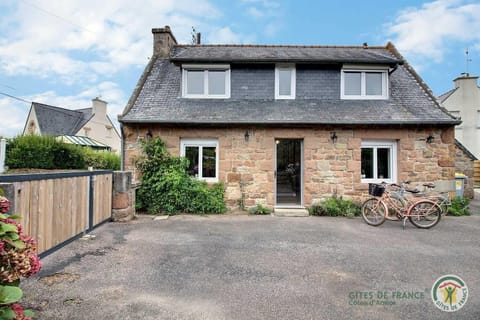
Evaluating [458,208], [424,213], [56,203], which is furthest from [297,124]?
[56,203]

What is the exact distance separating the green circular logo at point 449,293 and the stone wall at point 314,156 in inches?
181

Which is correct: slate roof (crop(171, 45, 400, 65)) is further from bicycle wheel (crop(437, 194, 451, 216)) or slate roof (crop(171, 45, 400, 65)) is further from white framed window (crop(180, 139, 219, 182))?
bicycle wheel (crop(437, 194, 451, 216))

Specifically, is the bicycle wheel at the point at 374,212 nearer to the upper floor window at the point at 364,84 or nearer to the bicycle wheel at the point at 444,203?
the bicycle wheel at the point at 444,203

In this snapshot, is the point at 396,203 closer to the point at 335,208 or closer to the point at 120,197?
the point at 335,208

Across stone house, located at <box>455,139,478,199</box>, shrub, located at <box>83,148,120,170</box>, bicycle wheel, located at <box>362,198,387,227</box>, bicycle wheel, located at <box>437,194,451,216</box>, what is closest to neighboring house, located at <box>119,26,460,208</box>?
bicycle wheel, located at <box>437,194,451,216</box>

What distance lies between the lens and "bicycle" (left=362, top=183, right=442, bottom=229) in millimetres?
6159

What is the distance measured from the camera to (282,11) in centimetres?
1027

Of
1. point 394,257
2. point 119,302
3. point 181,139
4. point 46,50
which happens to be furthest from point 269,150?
point 46,50

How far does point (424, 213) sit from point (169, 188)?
7.21 metres

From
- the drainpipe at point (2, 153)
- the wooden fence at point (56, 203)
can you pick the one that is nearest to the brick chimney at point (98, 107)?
the drainpipe at point (2, 153)

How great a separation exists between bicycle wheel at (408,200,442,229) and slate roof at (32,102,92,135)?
27271mm

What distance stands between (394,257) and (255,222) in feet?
10.9

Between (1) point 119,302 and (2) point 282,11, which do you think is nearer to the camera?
(1) point 119,302

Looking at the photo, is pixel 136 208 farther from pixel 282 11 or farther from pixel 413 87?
pixel 413 87
